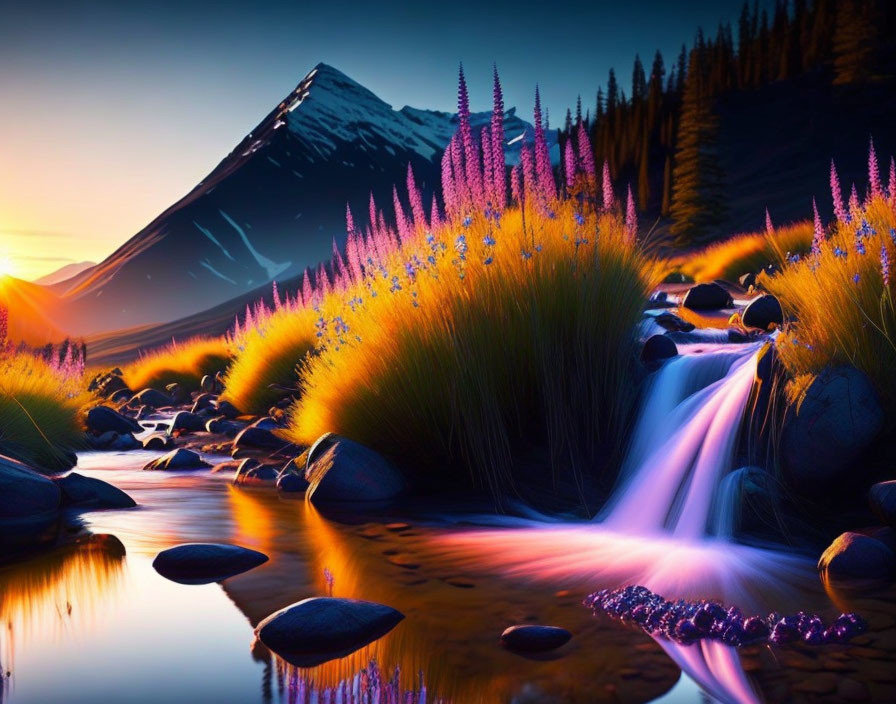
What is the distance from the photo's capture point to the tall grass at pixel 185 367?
1716 centimetres

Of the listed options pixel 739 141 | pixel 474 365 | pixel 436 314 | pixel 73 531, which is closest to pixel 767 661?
pixel 474 365

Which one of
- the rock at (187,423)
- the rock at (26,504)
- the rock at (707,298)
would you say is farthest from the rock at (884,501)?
the rock at (187,423)

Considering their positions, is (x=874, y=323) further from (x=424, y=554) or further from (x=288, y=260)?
(x=288, y=260)

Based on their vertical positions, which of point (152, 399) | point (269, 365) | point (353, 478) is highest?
point (269, 365)

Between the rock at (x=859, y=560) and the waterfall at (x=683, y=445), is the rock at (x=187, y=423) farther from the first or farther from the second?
the rock at (x=859, y=560)

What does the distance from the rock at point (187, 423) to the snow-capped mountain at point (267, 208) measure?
84701 mm

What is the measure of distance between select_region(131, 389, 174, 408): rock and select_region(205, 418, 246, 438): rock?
5.45 metres

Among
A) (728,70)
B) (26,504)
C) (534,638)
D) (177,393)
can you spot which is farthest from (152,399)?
(728,70)

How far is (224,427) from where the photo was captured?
994 cm

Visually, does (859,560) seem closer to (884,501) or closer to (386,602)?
(884,501)

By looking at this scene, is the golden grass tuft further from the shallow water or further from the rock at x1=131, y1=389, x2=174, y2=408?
the shallow water

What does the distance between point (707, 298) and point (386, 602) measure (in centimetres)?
858

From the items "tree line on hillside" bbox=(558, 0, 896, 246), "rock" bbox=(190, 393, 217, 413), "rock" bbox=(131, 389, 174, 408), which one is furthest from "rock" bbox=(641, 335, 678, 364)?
"tree line on hillside" bbox=(558, 0, 896, 246)

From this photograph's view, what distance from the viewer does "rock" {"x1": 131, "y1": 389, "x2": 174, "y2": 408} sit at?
15172mm
